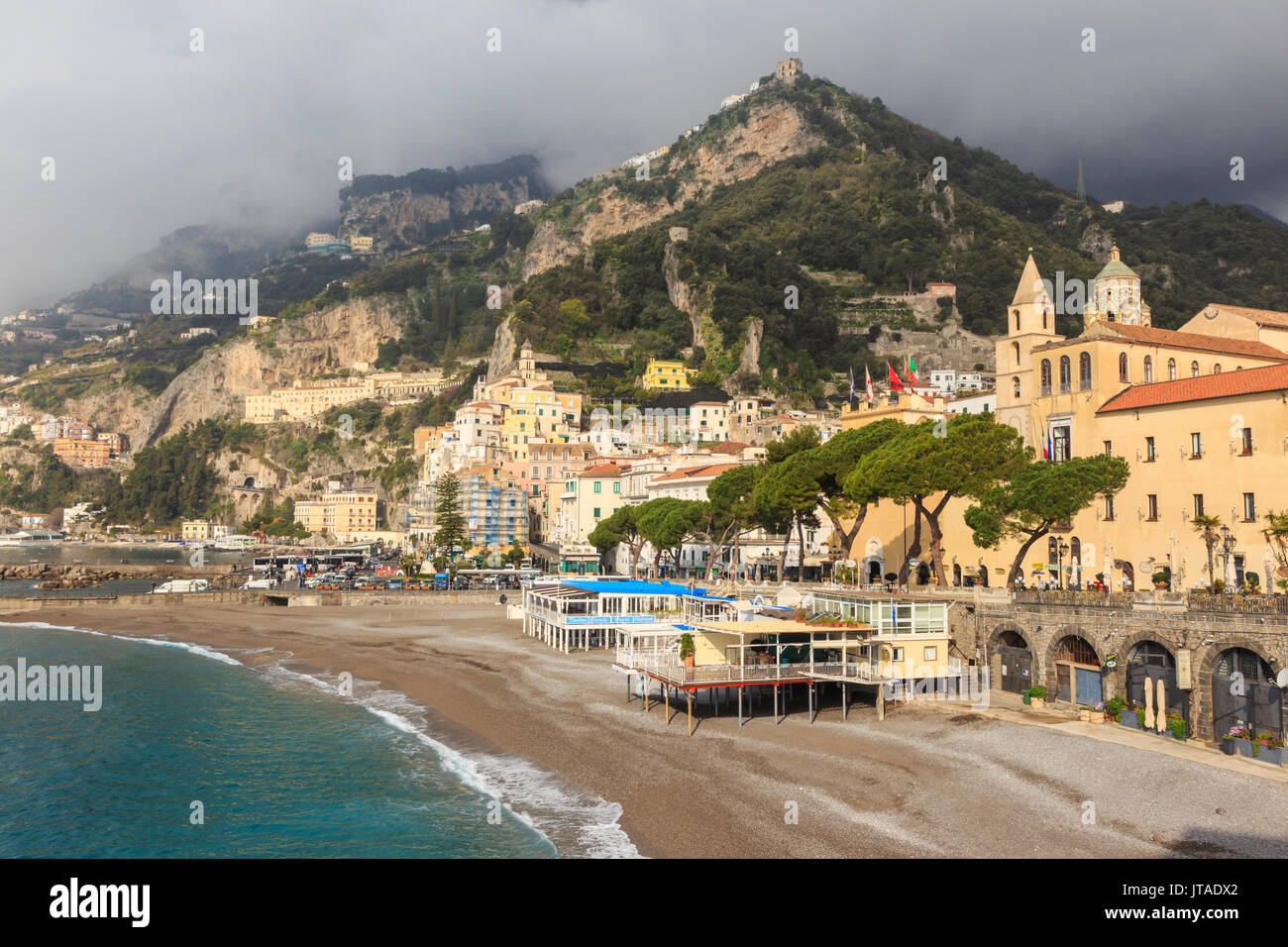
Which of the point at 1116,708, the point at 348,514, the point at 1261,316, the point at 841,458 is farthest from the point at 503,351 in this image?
the point at 1116,708

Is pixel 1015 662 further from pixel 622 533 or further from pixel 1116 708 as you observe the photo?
pixel 622 533

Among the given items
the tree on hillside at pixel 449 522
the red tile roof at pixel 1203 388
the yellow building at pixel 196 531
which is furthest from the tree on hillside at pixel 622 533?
the yellow building at pixel 196 531

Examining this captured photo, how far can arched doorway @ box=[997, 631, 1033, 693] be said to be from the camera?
109 feet

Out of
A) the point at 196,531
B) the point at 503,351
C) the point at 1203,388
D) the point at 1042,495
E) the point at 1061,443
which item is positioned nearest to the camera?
the point at 1203,388

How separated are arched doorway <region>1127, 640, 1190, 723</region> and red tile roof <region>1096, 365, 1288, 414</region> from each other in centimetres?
1156

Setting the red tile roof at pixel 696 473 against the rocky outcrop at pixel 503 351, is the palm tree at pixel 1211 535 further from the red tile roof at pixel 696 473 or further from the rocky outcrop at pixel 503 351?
the rocky outcrop at pixel 503 351

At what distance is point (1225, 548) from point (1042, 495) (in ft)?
21.9

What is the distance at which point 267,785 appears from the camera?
2573cm

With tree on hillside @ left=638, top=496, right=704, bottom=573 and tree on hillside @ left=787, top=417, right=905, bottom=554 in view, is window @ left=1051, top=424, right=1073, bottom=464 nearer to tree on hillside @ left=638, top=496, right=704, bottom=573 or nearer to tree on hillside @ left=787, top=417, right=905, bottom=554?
tree on hillside @ left=787, top=417, right=905, bottom=554

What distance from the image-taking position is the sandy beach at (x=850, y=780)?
19172mm

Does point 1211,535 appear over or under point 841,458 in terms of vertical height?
under

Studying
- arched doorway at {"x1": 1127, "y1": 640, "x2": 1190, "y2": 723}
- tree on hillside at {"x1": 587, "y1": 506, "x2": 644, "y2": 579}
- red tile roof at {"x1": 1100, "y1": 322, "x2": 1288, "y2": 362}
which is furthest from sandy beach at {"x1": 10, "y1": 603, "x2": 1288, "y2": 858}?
tree on hillside at {"x1": 587, "y1": 506, "x2": 644, "y2": 579}

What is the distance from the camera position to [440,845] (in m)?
20.2
